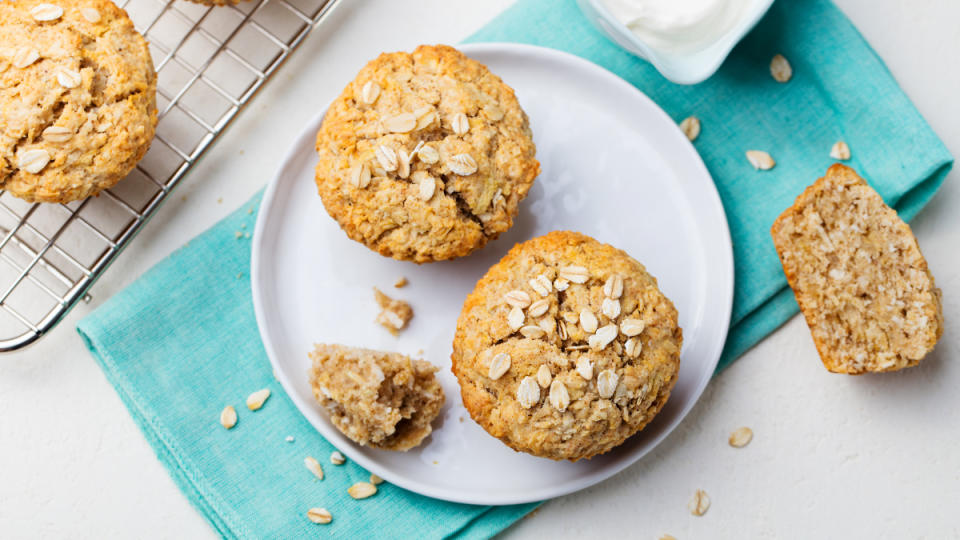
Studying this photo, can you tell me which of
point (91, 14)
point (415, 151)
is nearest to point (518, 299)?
point (415, 151)

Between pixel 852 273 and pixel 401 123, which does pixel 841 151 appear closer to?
pixel 852 273

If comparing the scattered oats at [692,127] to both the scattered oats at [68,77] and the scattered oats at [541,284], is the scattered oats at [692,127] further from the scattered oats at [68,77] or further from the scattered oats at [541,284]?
the scattered oats at [68,77]

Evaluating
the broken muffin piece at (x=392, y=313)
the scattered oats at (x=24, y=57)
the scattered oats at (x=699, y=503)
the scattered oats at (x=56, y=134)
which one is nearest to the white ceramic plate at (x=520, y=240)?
the broken muffin piece at (x=392, y=313)

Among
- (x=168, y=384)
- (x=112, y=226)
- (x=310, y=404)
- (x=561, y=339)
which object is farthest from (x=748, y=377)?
(x=112, y=226)

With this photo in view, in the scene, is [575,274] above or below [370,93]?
below

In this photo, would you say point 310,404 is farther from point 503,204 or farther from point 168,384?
point 503,204

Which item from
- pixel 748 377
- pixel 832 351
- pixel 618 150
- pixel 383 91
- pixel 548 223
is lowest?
pixel 748 377

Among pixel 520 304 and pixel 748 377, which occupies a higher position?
pixel 520 304
